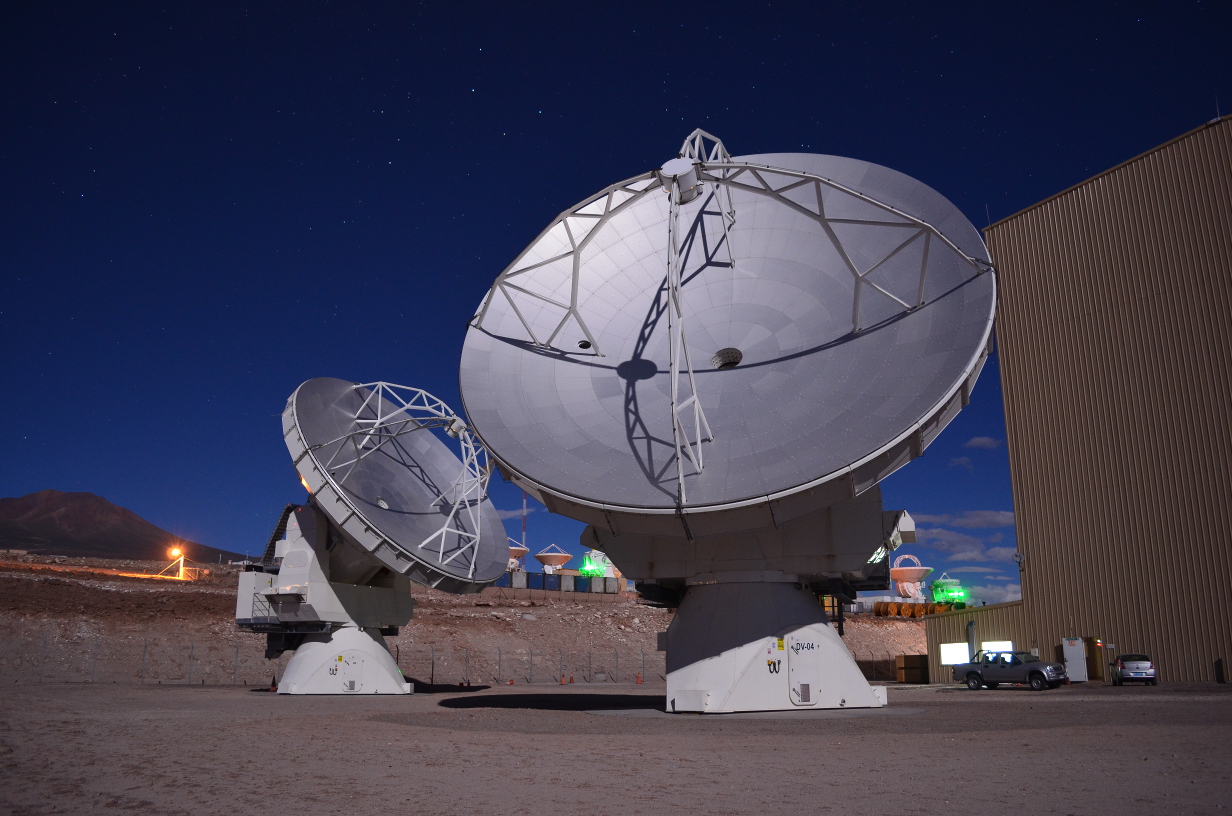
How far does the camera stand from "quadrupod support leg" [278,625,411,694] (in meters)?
31.0

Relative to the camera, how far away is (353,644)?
31516mm

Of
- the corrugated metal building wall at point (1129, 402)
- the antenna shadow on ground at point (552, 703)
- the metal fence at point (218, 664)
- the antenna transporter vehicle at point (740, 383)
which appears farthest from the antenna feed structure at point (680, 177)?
the metal fence at point (218, 664)

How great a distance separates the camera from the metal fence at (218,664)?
143 feet

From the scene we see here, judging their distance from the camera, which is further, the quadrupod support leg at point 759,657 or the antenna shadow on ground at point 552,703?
the antenna shadow on ground at point 552,703

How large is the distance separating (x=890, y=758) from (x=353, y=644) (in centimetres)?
2334

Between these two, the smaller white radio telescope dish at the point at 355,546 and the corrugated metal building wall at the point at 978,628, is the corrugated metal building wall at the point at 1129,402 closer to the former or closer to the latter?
the corrugated metal building wall at the point at 978,628

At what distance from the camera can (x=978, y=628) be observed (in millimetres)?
40250

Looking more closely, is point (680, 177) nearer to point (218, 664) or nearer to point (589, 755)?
point (589, 755)

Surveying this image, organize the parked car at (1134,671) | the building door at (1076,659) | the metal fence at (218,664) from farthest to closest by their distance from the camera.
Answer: the metal fence at (218,664) → the building door at (1076,659) → the parked car at (1134,671)

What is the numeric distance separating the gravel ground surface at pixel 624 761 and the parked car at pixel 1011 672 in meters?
9.96

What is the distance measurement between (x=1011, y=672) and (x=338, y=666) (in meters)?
23.8

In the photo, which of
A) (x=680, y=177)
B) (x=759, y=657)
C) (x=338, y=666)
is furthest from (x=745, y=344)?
(x=338, y=666)

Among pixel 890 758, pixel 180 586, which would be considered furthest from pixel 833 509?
pixel 180 586

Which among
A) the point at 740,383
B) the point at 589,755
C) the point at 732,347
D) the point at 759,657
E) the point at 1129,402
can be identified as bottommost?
the point at 589,755
